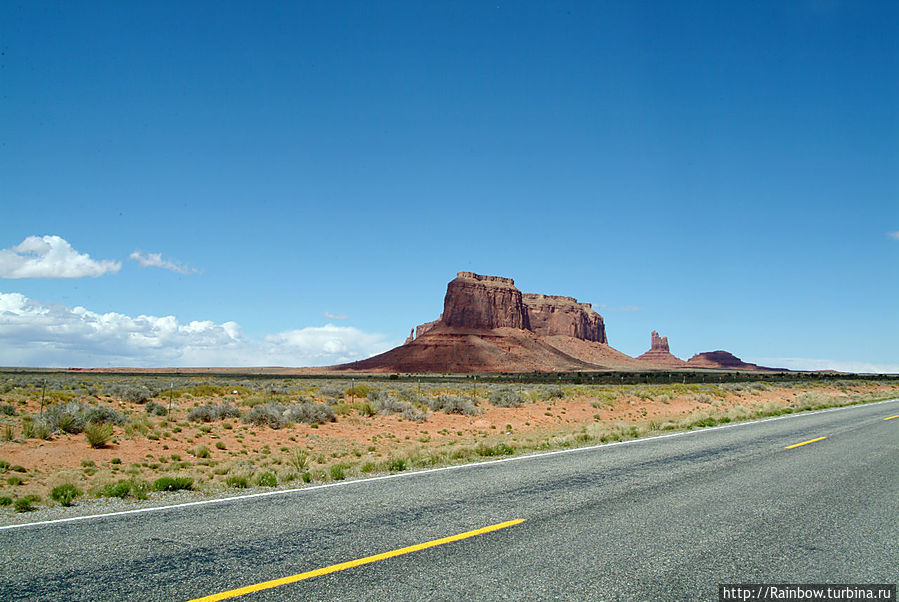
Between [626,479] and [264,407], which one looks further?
[264,407]

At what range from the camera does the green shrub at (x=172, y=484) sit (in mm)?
10062

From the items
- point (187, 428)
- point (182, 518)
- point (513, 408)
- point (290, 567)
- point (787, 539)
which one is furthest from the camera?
point (513, 408)

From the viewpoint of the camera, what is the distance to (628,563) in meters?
5.27

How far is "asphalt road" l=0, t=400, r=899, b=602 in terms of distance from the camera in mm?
4773

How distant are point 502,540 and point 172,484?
716cm

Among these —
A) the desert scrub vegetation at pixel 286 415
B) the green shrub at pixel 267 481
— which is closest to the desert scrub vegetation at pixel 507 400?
the desert scrub vegetation at pixel 286 415

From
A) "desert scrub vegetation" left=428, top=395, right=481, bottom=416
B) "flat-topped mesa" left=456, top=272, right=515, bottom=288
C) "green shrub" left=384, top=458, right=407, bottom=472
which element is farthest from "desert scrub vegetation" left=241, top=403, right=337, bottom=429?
"flat-topped mesa" left=456, top=272, right=515, bottom=288

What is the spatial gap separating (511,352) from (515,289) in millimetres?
37275

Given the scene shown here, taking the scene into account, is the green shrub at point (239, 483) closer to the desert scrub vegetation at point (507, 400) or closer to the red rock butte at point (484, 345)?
the desert scrub vegetation at point (507, 400)

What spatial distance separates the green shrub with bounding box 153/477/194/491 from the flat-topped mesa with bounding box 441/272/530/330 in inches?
6240

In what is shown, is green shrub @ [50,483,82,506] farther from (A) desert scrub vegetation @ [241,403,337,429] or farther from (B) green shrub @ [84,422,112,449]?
(A) desert scrub vegetation @ [241,403,337,429]

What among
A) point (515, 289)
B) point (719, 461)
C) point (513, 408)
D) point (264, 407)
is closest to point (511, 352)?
point (515, 289)

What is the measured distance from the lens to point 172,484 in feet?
33.3

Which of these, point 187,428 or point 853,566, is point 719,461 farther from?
point 187,428
